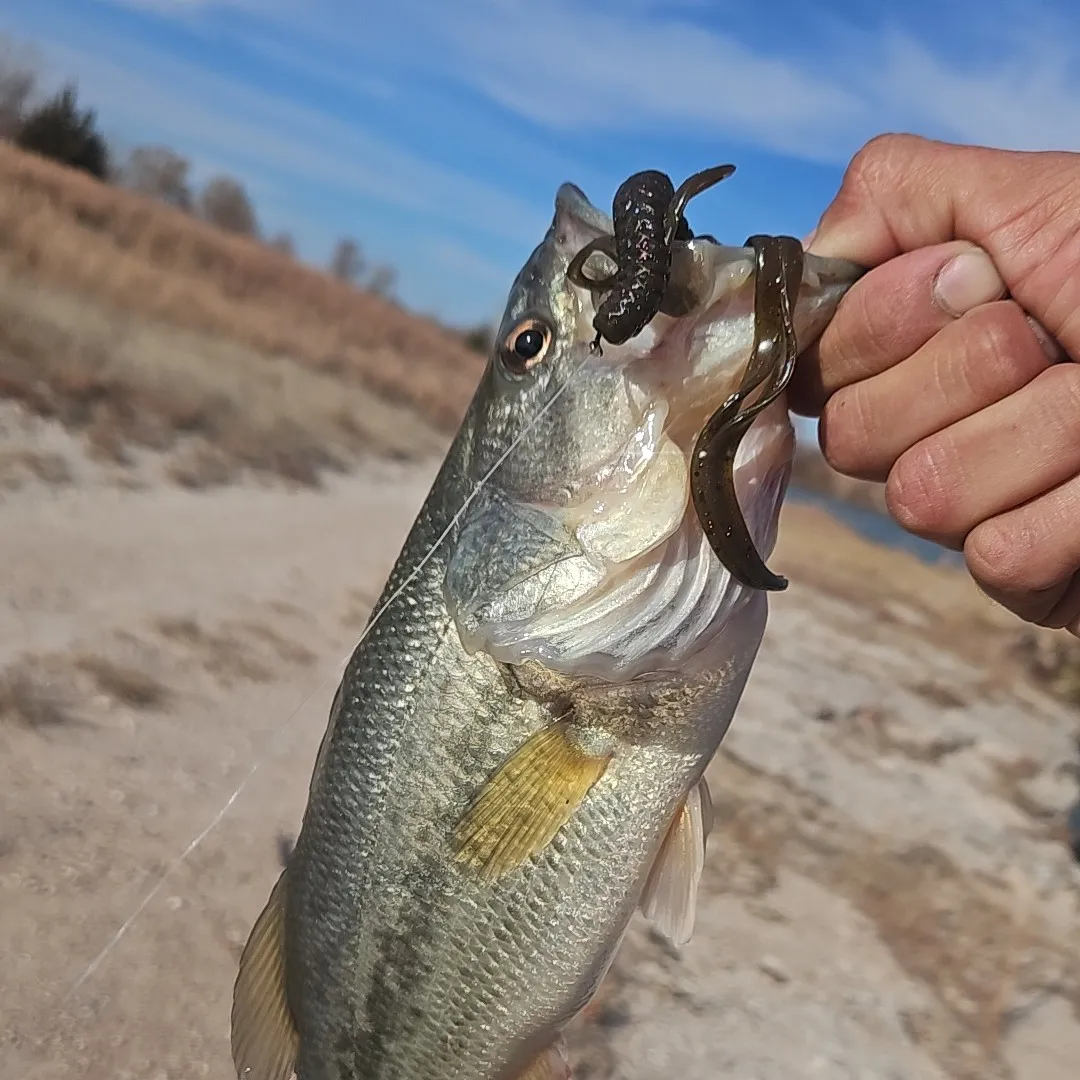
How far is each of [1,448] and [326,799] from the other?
688cm

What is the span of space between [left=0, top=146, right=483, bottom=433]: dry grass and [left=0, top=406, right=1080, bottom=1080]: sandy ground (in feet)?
23.9

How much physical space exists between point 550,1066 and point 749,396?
1.52 meters

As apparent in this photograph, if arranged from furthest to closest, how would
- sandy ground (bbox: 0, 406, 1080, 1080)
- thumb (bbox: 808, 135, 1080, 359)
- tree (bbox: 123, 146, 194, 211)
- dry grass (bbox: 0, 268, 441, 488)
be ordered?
tree (bbox: 123, 146, 194, 211)
dry grass (bbox: 0, 268, 441, 488)
sandy ground (bbox: 0, 406, 1080, 1080)
thumb (bbox: 808, 135, 1080, 359)

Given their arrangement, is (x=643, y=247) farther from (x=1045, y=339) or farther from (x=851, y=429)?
(x=1045, y=339)

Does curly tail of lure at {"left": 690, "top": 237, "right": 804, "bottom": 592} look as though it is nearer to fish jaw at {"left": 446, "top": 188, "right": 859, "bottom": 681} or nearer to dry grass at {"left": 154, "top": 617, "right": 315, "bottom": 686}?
fish jaw at {"left": 446, "top": 188, "right": 859, "bottom": 681}

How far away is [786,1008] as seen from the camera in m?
3.99

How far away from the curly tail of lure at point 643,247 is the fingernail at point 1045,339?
2.08 ft

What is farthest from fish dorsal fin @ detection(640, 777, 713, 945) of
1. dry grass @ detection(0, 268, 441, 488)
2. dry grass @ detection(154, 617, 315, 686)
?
dry grass @ detection(0, 268, 441, 488)

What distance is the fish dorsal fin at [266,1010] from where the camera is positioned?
2.11m

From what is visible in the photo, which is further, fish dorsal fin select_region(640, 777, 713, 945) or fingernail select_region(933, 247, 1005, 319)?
fish dorsal fin select_region(640, 777, 713, 945)

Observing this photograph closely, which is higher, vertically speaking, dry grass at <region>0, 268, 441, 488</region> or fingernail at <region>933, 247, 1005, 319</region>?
fingernail at <region>933, 247, 1005, 319</region>

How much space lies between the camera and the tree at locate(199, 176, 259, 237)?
4865 cm

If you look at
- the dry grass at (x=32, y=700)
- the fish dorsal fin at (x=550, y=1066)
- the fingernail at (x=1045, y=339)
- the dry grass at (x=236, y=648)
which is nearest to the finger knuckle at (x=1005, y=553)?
the fingernail at (x=1045, y=339)

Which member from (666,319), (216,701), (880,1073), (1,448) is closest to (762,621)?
(666,319)
